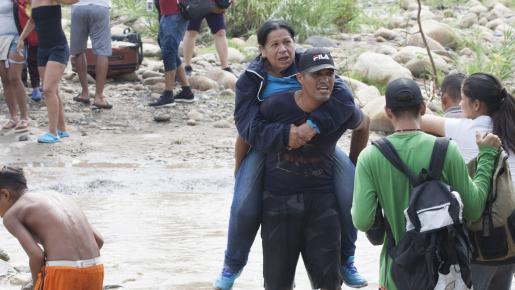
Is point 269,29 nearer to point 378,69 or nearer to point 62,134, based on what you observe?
point 62,134

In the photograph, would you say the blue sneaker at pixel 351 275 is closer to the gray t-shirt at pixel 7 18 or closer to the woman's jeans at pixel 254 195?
the woman's jeans at pixel 254 195

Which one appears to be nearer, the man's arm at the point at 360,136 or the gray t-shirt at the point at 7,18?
the man's arm at the point at 360,136

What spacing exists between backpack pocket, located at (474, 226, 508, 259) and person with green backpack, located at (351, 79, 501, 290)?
0.60 feet

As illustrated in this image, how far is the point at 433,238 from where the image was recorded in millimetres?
4082

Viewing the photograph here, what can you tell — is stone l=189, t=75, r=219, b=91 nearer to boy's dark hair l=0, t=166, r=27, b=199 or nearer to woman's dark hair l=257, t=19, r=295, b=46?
woman's dark hair l=257, t=19, r=295, b=46

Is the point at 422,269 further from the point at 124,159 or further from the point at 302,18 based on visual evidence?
the point at 302,18

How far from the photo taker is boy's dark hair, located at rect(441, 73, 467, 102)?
16.5ft

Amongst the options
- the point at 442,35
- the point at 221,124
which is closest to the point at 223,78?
the point at 221,124

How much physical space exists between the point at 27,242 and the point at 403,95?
198 cm

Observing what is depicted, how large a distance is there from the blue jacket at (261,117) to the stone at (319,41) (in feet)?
30.2

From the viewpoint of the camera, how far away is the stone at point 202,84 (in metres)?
11.8

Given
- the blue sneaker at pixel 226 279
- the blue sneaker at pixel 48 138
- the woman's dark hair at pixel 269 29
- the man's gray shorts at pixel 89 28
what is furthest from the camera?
the man's gray shorts at pixel 89 28

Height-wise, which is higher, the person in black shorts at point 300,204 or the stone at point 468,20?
the person in black shorts at point 300,204

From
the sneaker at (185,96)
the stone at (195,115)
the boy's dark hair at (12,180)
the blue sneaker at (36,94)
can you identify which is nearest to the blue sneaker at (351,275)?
the boy's dark hair at (12,180)
